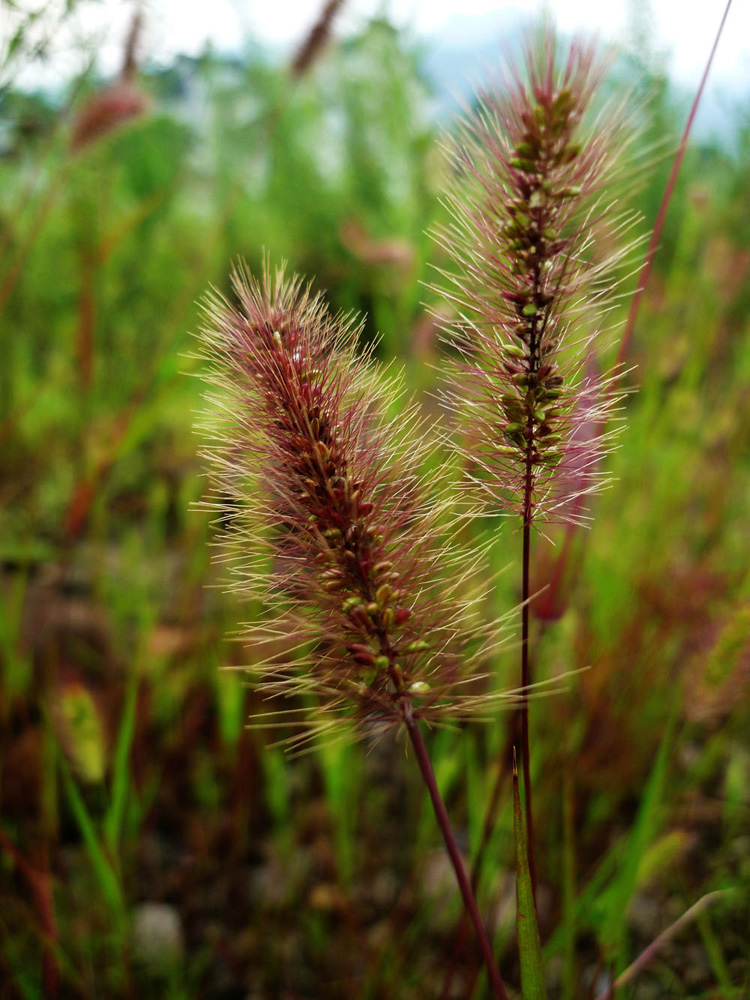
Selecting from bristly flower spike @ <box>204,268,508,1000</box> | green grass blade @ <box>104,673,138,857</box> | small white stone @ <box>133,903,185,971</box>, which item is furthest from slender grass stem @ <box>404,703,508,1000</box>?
small white stone @ <box>133,903,185,971</box>

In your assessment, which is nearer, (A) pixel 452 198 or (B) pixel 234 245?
(A) pixel 452 198

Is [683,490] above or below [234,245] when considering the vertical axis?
below

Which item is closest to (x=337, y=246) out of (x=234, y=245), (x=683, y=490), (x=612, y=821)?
(x=234, y=245)

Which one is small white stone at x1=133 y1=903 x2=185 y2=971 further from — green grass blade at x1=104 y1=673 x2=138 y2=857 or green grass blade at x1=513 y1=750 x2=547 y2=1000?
green grass blade at x1=513 y1=750 x2=547 y2=1000

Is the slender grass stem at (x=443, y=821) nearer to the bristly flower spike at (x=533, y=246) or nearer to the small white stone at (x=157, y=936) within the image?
the bristly flower spike at (x=533, y=246)

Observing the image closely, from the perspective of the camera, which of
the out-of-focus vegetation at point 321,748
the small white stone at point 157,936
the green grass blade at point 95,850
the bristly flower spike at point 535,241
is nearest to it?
the bristly flower spike at point 535,241

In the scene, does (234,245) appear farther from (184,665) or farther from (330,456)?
(330,456)

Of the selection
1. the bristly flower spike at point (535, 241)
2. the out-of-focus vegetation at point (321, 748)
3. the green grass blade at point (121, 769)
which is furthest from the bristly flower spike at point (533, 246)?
the green grass blade at point (121, 769)
